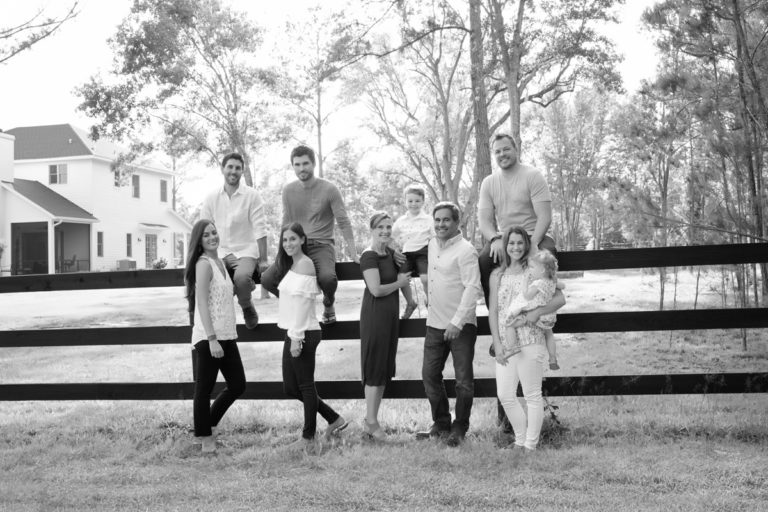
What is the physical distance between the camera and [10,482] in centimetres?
439

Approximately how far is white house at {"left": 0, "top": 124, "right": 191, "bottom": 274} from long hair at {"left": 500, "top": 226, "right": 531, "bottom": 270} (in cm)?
2730

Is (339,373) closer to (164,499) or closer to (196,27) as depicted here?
(164,499)

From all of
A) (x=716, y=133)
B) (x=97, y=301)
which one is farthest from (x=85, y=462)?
(x=97, y=301)

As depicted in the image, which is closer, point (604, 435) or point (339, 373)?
point (604, 435)

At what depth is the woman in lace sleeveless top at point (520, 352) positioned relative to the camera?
4707 millimetres

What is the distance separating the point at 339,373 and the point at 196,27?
46.7 feet

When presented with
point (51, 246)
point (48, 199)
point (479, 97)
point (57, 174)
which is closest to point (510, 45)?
point (479, 97)

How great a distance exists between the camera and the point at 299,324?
4.92 metres

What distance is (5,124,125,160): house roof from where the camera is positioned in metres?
32.1

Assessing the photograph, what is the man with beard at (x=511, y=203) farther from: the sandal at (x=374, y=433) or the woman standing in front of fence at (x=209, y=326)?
the woman standing in front of fence at (x=209, y=326)

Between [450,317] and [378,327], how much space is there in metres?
0.53

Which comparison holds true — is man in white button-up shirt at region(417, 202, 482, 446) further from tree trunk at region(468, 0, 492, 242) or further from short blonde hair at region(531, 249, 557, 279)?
tree trunk at region(468, 0, 492, 242)

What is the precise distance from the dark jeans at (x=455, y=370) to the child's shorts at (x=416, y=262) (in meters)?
0.54

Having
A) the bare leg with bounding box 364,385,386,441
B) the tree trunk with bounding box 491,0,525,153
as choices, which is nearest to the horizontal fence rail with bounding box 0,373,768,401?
the bare leg with bounding box 364,385,386,441
